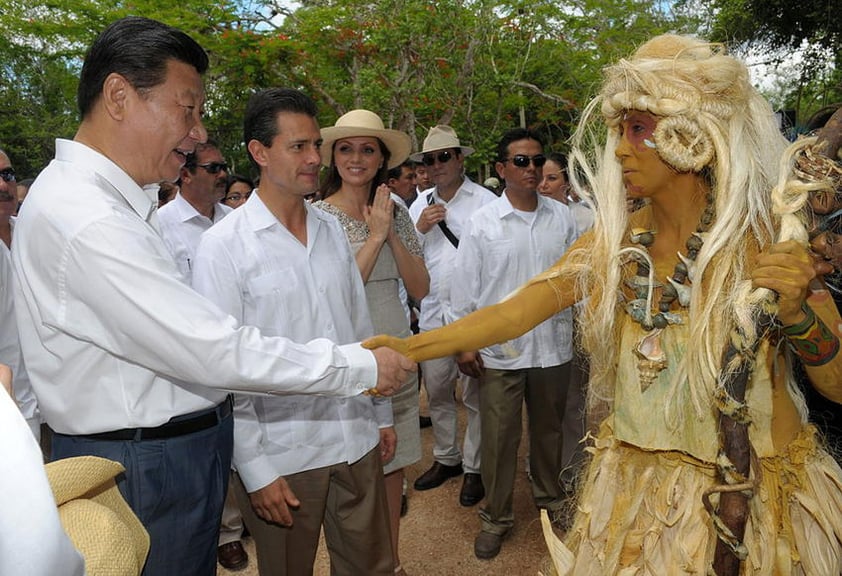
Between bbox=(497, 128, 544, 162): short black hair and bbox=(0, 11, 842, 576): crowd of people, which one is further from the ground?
bbox=(497, 128, 544, 162): short black hair

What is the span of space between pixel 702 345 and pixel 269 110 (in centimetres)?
200

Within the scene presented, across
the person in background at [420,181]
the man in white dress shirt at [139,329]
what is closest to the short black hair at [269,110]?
the man in white dress shirt at [139,329]

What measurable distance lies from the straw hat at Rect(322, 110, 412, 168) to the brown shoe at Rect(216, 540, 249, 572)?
7.85 feet

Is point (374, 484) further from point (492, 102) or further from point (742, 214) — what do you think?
point (492, 102)

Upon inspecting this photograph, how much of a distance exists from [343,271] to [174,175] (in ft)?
2.73

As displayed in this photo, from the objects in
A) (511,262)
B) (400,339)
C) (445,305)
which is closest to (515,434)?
(511,262)

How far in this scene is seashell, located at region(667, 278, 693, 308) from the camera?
2113 mm

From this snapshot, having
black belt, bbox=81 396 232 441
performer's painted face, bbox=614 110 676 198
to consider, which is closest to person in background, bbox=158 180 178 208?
black belt, bbox=81 396 232 441

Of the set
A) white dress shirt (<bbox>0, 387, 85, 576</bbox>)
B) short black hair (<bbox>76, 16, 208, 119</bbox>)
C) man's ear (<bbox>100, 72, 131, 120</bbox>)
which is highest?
short black hair (<bbox>76, 16, 208, 119</bbox>)

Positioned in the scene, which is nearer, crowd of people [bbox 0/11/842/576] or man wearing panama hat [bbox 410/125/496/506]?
crowd of people [bbox 0/11/842/576]

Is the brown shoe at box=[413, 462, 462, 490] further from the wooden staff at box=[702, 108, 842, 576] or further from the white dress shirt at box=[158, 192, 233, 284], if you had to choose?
the wooden staff at box=[702, 108, 842, 576]

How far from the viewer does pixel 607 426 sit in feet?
7.73

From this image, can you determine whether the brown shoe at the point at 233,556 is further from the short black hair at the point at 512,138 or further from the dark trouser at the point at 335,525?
the short black hair at the point at 512,138

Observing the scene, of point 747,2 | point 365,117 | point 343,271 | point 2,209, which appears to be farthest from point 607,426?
point 747,2
